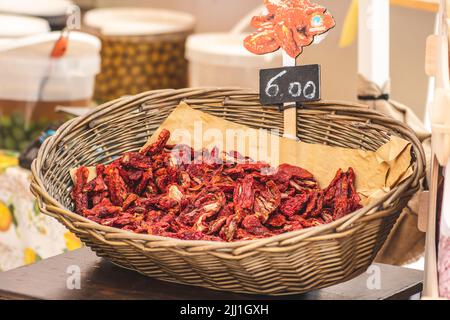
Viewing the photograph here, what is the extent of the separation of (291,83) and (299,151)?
0.42 ft

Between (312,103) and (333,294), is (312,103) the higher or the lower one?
the higher one

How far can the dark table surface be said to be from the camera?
1.30 meters

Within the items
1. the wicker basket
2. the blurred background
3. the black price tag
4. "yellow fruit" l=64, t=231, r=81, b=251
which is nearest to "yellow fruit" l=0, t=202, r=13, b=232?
the blurred background

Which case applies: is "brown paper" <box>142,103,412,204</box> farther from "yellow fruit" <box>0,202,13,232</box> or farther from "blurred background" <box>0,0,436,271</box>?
"yellow fruit" <box>0,202,13,232</box>

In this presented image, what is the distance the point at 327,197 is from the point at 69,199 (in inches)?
17.1

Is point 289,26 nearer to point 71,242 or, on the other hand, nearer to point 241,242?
point 241,242

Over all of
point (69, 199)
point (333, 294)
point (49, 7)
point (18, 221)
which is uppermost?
point (49, 7)

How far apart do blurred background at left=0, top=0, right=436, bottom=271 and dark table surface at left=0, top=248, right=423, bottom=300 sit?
1.70 ft

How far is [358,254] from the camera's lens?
1246mm

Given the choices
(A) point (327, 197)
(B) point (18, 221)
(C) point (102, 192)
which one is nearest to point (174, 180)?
(C) point (102, 192)

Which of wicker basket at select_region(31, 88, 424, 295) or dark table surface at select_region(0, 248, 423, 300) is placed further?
dark table surface at select_region(0, 248, 423, 300)

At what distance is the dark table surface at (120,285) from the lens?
4.27 feet

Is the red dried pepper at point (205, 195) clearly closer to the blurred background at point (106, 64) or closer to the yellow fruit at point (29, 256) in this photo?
the blurred background at point (106, 64)

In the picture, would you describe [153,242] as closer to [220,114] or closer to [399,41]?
[220,114]
